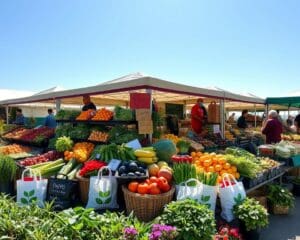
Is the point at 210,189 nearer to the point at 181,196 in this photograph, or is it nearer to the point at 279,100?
the point at 181,196

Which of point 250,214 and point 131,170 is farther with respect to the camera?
point 131,170

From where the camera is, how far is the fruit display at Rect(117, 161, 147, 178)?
3100 millimetres

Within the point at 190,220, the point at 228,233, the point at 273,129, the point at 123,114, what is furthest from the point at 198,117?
the point at 190,220

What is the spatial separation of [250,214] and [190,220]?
0.96 meters

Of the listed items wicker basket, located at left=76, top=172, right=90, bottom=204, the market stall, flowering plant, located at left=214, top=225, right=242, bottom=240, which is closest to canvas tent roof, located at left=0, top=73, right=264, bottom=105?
the market stall

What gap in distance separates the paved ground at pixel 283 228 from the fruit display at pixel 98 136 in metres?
2.68

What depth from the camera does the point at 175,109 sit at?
12.7m

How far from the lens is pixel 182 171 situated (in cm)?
313

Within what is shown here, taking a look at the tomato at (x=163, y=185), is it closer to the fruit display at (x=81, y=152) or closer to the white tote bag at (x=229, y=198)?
the white tote bag at (x=229, y=198)

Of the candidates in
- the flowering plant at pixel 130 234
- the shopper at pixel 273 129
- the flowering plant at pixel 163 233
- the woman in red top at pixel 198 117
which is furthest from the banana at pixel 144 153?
the shopper at pixel 273 129

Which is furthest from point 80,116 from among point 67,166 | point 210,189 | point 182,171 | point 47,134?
point 210,189

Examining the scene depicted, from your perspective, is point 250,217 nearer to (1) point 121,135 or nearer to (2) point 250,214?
(2) point 250,214

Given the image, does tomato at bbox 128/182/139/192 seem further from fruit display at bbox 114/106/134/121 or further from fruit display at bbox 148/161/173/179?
fruit display at bbox 114/106/134/121

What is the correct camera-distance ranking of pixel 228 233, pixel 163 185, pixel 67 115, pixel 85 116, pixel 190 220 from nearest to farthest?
pixel 190 220
pixel 228 233
pixel 163 185
pixel 85 116
pixel 67 115
